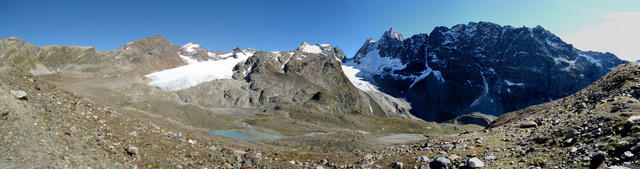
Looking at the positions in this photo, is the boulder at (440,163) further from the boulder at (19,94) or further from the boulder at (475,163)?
the boulder at (19,94)

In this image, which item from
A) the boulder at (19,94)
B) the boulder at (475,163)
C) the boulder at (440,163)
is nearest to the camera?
the boulder at (475,163)

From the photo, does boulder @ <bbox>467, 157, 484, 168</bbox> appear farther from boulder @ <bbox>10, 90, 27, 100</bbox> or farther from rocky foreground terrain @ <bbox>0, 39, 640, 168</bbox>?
boulder @ <bbox>10, 90, 27, 100</bbox>

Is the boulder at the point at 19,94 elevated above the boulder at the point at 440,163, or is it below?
above

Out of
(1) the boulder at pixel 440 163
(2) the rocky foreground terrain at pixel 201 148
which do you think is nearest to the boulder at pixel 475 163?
(2) the rocky foreground terrain at pixel 201 148

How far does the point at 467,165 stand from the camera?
1429 cm

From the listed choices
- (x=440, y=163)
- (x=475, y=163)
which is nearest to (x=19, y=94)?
(x=440, y=163)

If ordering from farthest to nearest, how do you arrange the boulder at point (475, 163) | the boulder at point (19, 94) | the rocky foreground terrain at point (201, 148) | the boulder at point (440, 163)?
the boulder at point (440, 163)
the boulder at point (19, 94)
the boulder at point (475, 163)
the rocky foreground terrain at point (201, 148)

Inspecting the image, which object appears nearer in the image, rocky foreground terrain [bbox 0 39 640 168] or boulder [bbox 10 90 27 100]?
rocky foreground terrain [bbox 0 39 640 168]

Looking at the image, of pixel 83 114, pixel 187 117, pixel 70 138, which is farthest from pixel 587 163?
pixel 187 117

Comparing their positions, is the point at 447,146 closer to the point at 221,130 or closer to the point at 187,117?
the point at 221,130

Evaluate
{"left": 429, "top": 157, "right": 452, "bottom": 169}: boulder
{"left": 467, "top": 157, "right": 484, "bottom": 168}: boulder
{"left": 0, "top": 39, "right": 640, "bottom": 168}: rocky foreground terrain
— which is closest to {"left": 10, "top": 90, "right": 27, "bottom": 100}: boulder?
{"left": 0, "top": 39, "right": 640, "bottom": 168}: rocky foreground terrain

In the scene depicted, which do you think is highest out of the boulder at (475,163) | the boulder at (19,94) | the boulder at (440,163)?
the boulder at (19,94)

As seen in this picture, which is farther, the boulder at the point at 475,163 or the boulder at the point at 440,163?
the boulder at the point at 440,163

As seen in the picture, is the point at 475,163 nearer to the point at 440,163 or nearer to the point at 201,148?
the point at 440,163
